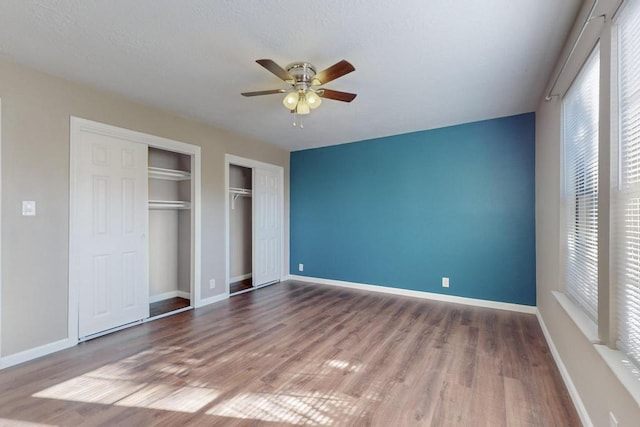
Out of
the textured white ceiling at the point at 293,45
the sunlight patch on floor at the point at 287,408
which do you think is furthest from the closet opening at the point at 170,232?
the sunlight patch on floor at the point at 287,408

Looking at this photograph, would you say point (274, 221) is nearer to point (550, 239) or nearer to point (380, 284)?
point (380, 284)

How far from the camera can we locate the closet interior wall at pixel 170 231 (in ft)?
13.2

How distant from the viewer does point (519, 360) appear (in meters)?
2.44

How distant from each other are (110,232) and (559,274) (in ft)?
14.0

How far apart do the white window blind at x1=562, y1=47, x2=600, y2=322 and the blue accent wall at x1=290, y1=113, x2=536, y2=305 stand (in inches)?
57.1

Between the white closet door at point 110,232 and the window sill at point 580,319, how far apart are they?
13.0ft

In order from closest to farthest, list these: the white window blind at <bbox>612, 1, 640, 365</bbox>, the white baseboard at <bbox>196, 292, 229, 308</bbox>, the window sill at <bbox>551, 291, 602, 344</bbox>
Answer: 1. the white window blind at <bbox>612, 1, 640, 365</bbox>
2. the window sill at <bbox>551, 291, 602, 344</bbox>
3. the white baseboard at <bbox>196, 292, 229, 308</bbox>

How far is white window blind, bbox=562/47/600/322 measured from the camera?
5.79ft

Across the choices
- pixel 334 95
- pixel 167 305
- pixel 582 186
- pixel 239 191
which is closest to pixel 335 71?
pixel 334 95

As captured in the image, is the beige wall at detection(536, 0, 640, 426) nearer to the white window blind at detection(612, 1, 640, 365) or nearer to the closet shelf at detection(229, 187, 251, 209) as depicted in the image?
the white window blind at detection(612, 1, 640, 365)

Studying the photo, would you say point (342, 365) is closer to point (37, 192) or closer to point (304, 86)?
point (304, 86)

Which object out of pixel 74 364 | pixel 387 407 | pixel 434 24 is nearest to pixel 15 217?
pixel 74 364

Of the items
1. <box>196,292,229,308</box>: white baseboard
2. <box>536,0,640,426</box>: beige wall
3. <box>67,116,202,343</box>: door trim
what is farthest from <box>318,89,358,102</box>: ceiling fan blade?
<box>196,292,229,308</box>: white baseboard

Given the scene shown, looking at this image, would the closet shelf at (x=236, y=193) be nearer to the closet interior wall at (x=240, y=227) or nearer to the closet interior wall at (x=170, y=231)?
the closet interior wall at (x=240, y=227)
